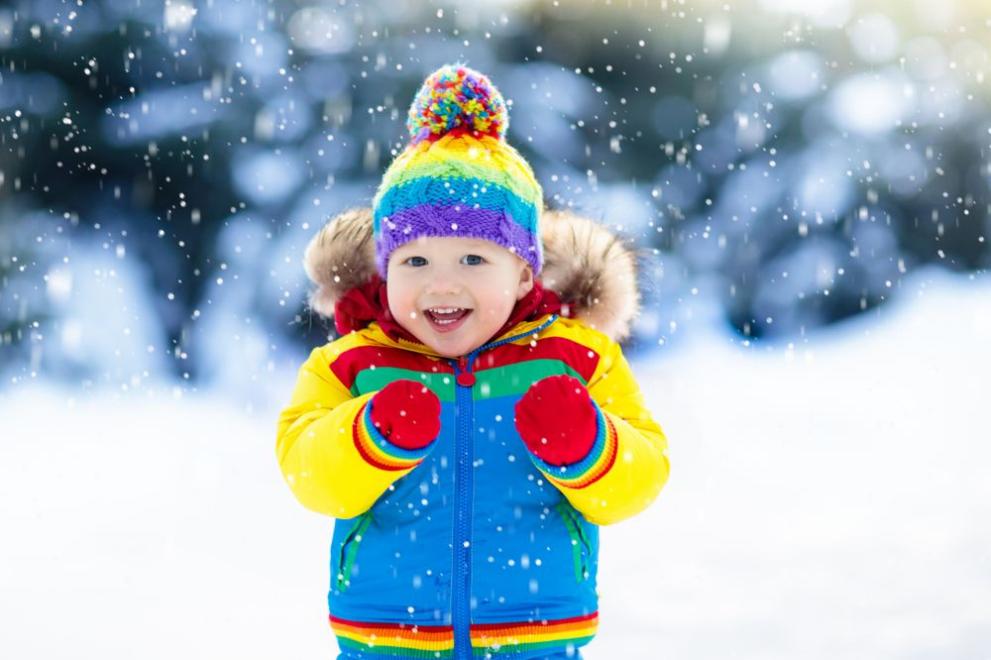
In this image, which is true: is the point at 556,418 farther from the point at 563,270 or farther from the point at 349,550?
the point at 563,270

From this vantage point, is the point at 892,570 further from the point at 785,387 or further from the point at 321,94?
the point at 321,94

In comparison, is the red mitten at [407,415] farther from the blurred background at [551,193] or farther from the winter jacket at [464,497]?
the blurred background at [551,193]

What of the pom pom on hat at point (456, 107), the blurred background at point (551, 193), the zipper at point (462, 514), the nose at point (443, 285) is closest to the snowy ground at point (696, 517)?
the blurred background at point (551, 193)

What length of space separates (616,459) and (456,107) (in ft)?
3.04

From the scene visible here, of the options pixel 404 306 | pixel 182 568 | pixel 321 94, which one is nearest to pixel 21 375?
pixel 321 94

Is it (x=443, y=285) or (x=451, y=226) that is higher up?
(x=451, y=226)

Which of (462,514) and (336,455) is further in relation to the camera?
(462,514)

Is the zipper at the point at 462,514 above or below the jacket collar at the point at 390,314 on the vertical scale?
below

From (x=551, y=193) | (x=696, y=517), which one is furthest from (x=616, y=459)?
(x=551, y=193)

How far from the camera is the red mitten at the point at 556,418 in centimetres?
198

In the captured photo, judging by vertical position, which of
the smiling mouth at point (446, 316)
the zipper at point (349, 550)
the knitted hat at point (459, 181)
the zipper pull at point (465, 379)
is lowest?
the zipper at point (349, 550)

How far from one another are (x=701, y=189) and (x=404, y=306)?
4.79m

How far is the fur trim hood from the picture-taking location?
2658 mm

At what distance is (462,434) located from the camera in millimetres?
2248
